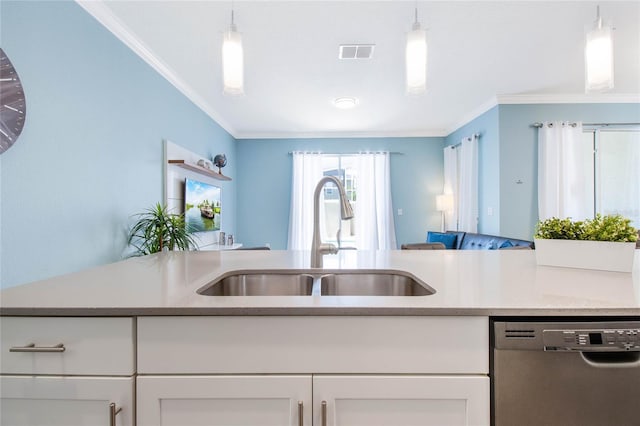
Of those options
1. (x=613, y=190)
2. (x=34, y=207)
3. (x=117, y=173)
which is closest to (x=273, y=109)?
(x=117, y=173)

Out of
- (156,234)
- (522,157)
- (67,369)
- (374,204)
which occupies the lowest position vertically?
(67,369)

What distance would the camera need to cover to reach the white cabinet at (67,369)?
2.35ft

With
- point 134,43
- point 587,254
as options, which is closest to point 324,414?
point 587,254

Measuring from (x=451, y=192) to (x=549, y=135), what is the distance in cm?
157

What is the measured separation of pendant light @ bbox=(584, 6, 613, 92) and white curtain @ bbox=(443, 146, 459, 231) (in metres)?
3.54

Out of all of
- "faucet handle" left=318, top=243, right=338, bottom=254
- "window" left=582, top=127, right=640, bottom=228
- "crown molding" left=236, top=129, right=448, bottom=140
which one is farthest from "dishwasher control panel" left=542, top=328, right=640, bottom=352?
"crown molding" left=236, top=129, right=448, bottom=140

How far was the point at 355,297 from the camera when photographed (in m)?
0.80

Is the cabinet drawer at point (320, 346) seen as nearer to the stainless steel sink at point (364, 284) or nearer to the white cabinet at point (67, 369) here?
the white cabinet at point (67, 369)

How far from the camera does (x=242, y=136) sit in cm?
557

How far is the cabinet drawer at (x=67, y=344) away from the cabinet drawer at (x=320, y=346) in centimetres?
6

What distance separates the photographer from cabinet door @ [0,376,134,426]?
2.36ft

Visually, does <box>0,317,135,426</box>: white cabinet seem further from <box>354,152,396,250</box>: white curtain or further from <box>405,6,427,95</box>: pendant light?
<box>354,152,396,250</box>: white curtain

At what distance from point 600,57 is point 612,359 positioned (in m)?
1.44

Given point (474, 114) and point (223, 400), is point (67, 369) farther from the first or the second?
point (474, 114)
